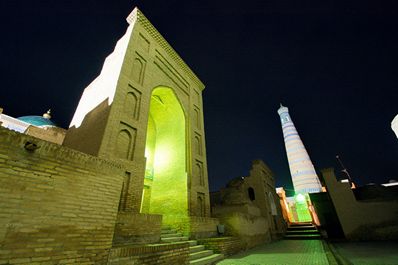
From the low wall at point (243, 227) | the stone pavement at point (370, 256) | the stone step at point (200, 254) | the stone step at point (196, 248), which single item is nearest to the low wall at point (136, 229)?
the stone step at point (200, 254)

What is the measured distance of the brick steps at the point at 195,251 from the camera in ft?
19.5

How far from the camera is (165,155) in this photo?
1171cm

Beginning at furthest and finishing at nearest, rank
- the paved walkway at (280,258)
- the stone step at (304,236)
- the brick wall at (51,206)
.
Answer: the stone step at (304,236)
the paved walkway at (280,258)
the brick wall at (51,206)

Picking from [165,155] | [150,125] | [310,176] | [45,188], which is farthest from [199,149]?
[310,176]

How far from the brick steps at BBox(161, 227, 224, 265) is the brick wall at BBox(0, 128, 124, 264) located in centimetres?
328

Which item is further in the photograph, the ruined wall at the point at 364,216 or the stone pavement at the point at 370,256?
the ruined wall at the point at 364,216

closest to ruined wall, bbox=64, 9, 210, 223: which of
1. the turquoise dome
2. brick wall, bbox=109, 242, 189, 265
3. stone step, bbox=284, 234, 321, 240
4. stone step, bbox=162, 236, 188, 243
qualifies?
stone step, bbox=162, 236, 188, 243

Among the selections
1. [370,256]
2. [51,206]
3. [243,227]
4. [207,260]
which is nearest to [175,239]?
[207,260]

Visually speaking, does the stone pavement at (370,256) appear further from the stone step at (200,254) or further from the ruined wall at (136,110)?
the ruined wall at (136,110)

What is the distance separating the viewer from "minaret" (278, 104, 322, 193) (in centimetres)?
4228

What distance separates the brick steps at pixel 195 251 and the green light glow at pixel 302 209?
23.1m

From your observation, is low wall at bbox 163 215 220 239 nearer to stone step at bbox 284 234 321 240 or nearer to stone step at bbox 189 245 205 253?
stone step at bbox 189 245 205 253

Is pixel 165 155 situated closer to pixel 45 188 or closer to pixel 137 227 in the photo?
pixel 137 227

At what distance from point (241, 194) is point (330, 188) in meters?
5.44
